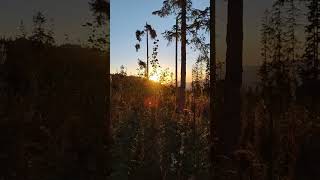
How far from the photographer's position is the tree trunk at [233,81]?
19.6ft

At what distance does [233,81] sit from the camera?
5969 millimetres

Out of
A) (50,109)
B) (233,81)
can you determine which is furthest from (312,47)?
(50,109)

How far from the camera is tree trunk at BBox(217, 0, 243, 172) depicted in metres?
5.96

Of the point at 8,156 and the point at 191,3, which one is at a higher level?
the point at 191,3

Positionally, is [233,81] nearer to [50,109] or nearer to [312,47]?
[312,47]

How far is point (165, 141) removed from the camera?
203 inches

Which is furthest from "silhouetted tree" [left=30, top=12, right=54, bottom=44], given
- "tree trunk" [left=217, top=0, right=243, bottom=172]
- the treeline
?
"tree trunk" [left=217, top=0, right=243, bottom=172]

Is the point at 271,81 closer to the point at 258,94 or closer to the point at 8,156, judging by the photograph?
the point at 258,94

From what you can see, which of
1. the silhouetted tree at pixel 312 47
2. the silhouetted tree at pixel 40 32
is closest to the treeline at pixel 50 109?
the silhouetted tree at pixel 40 32

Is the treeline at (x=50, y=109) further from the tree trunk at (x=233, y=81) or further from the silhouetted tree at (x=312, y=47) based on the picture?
the silhouetted tree at (x=312, y=47)

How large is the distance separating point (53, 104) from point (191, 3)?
12.6 m

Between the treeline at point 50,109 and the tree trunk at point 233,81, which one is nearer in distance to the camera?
the treeline at point 50,109

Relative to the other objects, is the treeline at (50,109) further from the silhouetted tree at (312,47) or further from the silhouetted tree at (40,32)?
the silhouetted tree at (312,47)

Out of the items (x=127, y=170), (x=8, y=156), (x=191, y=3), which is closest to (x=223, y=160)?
(x=127, y=170)
